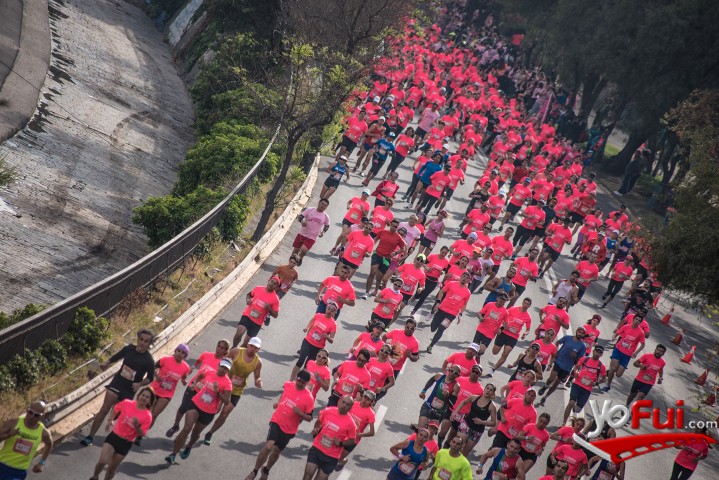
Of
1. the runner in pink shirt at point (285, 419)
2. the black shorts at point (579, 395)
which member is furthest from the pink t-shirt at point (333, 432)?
the black shorts at point (579, 395)

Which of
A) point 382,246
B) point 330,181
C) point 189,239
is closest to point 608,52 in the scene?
point 330,181

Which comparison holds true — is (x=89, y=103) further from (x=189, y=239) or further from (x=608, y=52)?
(x=608, y=52)

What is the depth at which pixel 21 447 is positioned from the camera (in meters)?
10.2

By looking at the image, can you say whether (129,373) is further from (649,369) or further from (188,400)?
(649,369)

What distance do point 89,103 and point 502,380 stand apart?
16155mm

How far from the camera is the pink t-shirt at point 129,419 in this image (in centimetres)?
1131

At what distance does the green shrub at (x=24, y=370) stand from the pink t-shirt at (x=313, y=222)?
8.49 m

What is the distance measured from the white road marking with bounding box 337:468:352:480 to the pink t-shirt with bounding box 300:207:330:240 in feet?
22.5

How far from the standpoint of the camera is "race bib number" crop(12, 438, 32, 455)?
10.2 m

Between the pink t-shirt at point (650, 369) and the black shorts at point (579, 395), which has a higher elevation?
the pink t-shirt at point (650, 369)

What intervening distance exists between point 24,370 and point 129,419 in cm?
186

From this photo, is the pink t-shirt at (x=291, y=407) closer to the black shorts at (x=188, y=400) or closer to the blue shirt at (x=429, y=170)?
the black shorts at (x=188, y=400)

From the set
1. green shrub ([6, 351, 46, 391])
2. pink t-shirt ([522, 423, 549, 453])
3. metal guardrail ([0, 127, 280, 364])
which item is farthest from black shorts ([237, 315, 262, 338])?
pink t-shirt ([522, 423, 549, 453])

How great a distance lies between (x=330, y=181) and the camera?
2477 centimetres
